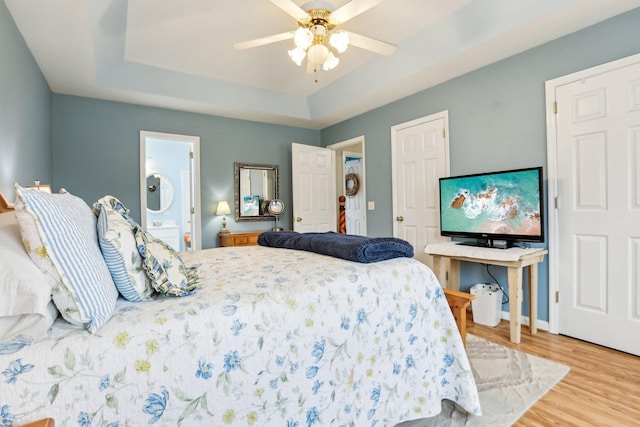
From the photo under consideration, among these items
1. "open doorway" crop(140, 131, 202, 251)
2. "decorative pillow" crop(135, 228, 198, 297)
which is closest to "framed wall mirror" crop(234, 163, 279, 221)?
"open doorway" crop(140, 131, 202, 251)

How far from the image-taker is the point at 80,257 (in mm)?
977

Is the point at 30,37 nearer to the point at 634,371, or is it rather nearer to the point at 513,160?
the point at 513,160

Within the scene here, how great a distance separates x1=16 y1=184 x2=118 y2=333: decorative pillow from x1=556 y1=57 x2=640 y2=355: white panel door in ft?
10.4

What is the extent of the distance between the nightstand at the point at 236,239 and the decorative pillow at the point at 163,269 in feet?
10.1

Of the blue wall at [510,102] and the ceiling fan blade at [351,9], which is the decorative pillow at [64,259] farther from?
the blue wall at [510,102]

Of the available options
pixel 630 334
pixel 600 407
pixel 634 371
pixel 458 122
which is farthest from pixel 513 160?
pixel 600 407

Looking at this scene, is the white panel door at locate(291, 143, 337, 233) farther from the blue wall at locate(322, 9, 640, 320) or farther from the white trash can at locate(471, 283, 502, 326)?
the white trash can at locate(471, 283, 502, 326)

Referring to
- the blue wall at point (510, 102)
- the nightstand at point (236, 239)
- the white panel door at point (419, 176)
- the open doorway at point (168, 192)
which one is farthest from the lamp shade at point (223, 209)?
the blue wall at point (510, 102)

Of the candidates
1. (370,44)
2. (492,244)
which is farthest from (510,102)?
(370,44)

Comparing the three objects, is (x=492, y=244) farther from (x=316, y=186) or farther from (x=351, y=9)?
(x=316, y=186)

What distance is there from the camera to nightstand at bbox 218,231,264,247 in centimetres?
445

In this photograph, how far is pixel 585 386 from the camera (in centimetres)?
197

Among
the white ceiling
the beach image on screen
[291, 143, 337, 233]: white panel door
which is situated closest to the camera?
the white ceiling

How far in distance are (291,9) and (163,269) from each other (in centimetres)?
185
